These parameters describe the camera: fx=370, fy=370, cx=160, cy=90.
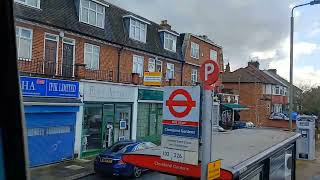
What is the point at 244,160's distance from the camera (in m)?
4.52

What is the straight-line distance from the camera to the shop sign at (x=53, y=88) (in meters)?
15.1

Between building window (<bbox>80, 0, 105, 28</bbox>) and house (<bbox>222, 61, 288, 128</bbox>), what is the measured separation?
2785 centimetres

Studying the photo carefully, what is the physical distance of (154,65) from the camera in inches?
1007

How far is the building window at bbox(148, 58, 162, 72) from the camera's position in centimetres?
2509

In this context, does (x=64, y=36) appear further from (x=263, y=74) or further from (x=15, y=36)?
(x=263, y=74)

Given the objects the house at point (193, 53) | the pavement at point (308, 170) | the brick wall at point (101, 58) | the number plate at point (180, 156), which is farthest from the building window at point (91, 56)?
the number plate at point (180, 156)

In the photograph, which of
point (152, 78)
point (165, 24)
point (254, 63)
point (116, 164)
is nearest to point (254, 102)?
point (254, 63)

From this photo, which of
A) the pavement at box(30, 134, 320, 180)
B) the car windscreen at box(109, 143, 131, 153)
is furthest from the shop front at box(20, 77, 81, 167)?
the car windscreen at box(109, 143, 131, 153)

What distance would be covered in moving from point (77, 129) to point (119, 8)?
31.9ft

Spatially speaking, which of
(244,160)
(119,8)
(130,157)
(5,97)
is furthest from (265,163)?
(119,8)

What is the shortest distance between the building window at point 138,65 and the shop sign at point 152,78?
74 cm

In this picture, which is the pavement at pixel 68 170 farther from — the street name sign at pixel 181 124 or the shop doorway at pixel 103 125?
the street name sign at pixel 181 124

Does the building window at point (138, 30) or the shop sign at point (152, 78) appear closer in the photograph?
the shop sign at point (152, 78)

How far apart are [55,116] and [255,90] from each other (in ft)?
121
